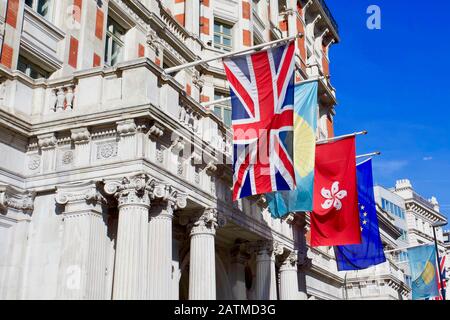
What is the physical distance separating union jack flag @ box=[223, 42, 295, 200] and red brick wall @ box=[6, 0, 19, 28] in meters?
6.95

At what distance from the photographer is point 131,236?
563 inches

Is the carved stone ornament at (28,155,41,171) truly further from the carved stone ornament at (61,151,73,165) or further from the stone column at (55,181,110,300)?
the stone column at (55,181,110,300)

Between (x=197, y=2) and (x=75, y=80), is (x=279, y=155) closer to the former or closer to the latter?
(x=75, y=80)

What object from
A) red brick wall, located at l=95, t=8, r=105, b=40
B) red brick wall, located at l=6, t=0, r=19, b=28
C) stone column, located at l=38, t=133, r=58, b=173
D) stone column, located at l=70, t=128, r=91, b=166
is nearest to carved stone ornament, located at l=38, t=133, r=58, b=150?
stone column, located at l=38, t=133, r=58, b=173

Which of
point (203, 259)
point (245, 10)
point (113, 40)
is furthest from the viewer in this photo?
point (245, 10)

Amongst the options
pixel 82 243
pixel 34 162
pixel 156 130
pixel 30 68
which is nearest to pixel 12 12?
pixel 30 68

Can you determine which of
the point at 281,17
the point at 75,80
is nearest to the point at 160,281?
the point at 75,80

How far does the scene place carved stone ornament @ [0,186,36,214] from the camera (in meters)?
15.2

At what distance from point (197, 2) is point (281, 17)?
45.6ft

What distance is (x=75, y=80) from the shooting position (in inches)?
656

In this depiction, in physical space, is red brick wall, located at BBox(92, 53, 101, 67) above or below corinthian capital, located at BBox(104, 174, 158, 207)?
above

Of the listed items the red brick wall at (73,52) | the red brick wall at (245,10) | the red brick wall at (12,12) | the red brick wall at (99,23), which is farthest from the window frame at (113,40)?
the red brick wall at (245,10)

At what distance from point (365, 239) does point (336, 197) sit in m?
5.53

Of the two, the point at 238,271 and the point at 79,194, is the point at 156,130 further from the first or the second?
the point at 238,271
